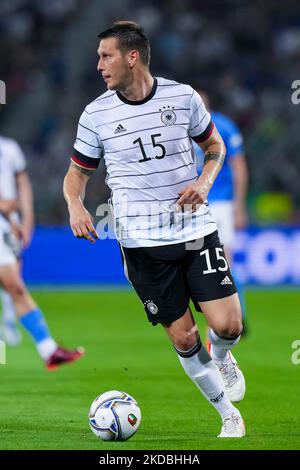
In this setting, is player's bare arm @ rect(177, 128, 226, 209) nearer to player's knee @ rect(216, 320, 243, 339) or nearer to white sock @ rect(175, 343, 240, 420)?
player's knee @ rect(216, 320, 243, 339)

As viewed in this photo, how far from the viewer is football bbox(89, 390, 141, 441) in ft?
18.1

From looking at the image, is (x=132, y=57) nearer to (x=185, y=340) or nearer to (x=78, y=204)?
(x=78, y=204)

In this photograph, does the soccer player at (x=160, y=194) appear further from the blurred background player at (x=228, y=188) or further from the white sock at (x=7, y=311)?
the white sock at (x=7, y=311)

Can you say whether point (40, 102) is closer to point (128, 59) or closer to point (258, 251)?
point (258, 251)

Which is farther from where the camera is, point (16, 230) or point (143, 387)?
point (16, 230)

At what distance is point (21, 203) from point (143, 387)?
350 cm

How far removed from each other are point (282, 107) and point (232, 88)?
1.58m

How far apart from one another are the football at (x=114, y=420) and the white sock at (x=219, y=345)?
2.00 feet

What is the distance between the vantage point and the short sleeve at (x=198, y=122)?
586 centimetres

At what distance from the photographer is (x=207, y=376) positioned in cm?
570

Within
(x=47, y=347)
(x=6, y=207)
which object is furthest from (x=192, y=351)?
(x=6, y=207)

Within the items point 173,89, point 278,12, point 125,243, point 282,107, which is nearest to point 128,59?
point 173,89


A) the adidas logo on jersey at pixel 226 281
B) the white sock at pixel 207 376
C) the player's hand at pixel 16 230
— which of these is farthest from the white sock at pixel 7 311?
the adidas logo on jersey at pixel 226 281

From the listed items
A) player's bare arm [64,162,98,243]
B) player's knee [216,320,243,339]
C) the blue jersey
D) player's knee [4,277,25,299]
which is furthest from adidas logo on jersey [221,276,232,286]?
the blue jersey
